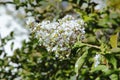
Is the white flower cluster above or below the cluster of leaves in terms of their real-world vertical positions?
above

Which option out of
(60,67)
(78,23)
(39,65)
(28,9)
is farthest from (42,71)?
(78,23)

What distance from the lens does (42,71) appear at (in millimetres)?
2162

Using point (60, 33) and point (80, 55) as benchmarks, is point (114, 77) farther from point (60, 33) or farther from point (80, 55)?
point (60, 33)

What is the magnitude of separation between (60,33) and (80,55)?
243 millimetres

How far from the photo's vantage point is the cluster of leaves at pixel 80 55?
140 cm

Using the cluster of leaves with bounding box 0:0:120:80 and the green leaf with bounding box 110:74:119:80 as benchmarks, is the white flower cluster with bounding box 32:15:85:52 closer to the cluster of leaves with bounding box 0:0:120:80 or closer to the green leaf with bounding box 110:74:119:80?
the cluster of leaves with bounding box 0:0:120:80

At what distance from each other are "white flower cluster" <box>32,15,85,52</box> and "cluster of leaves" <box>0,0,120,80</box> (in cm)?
4

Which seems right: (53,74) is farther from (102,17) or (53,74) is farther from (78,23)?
(78,23)

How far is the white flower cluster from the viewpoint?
4.16ft

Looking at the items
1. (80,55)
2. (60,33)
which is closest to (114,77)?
(80,55)

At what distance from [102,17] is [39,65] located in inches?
18.4

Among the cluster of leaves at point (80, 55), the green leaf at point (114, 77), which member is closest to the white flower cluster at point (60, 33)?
the cluster of leaves at point (80, 55)

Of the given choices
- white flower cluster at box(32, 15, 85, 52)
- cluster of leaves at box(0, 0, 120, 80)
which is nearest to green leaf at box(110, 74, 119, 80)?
cluster of leaves at box(0, 0, 120, 80)

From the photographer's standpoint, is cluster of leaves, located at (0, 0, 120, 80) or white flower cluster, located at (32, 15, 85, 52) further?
cluster of leaves, located at (0, 0, 120, 80)
